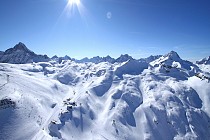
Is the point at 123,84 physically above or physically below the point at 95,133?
above

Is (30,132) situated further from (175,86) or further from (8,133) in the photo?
(175,86)

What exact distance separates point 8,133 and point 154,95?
3229 inches

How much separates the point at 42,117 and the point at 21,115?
8286mm

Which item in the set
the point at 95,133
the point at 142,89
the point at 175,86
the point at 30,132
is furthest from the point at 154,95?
the point at 30,132

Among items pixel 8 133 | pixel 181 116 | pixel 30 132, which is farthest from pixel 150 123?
pixel 8 133

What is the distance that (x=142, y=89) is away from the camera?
120000 millimetres

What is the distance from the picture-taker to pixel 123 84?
12450cm

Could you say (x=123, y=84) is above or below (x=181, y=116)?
above

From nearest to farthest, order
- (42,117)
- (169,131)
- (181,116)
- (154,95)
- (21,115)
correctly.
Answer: (21,115) < (42,117) < (169,131) < (181,116) < (154,95)

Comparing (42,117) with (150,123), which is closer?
(42,117)

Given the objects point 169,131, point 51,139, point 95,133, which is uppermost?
point 51,139

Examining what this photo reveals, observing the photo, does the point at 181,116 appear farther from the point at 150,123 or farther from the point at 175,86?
the point at 175,86

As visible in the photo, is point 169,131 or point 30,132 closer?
point 30,132

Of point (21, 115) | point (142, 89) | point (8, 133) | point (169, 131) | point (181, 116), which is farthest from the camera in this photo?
point (142, 89)
